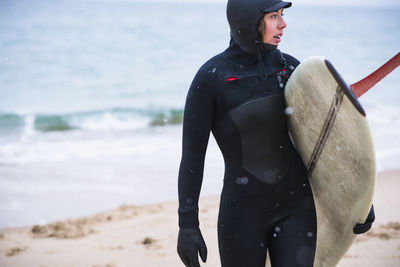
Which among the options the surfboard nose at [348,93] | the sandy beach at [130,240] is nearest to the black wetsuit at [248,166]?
the surfboard nose at [348,93]

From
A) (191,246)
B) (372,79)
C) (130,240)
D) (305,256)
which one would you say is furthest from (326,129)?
(130,240)

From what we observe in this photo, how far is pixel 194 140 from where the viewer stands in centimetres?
242

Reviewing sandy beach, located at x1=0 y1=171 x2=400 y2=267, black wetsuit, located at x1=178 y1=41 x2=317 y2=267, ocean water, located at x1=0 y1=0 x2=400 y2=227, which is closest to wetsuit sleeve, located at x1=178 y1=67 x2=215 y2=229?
black wetsuit, located at x1=178 y1=41 x2=317 y2=267

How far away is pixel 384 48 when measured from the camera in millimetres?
31000

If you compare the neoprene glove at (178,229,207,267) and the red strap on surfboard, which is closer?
the red strap on surfboard

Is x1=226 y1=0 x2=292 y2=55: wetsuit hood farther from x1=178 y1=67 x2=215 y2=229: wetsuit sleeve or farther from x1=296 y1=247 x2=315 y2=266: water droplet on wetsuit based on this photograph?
x1=296 y1=247 x2=315 y2=266: water droplet on wetsuit

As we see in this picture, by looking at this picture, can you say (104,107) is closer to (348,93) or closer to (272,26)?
(272,26)

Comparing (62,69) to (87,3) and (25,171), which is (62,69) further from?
(87,3)

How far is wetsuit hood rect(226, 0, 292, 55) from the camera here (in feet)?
7.84

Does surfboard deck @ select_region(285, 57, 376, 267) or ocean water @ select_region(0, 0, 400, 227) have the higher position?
surfboard deck @ select_region(285, 57, 376, 267)

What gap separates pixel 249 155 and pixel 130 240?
3450 mm

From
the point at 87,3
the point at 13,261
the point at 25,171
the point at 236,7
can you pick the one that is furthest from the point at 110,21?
the point at 236,7

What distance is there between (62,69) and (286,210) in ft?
62.5

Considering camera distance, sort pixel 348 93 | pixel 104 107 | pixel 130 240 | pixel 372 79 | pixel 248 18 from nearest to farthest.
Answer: pixel 348 93
pixel 372 79
pixel 248 18
pixel 130 240
pixel 104 107
